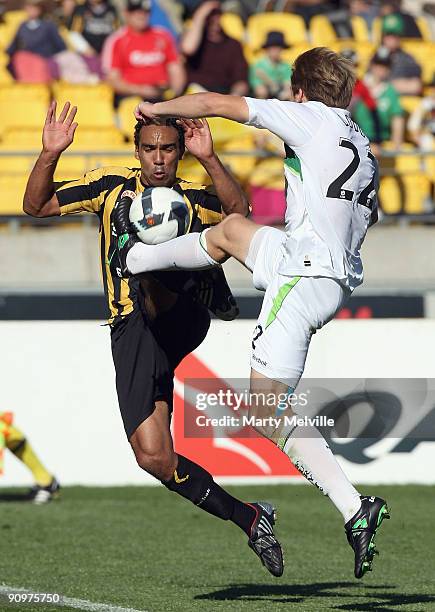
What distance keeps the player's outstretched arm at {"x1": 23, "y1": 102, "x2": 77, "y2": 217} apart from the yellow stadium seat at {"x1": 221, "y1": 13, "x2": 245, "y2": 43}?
10.9 meters

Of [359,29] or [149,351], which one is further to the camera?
[359,29]

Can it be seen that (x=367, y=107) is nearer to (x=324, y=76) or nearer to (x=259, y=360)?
(x=324, y=76)

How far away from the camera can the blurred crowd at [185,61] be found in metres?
15.9

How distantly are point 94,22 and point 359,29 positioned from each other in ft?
13.2

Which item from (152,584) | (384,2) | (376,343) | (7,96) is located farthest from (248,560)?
(384,2)

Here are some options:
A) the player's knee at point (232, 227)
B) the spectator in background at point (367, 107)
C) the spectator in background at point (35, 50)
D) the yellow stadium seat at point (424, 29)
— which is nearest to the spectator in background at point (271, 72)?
the spectator in background at point (367, 107)

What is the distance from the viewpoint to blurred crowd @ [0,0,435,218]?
15898mm

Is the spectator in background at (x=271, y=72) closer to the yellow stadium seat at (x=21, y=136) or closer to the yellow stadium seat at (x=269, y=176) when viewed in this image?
the yellow stadium seat at (x=269, y=176)

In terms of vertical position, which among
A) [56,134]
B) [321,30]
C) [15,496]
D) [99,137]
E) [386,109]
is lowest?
[15,496]

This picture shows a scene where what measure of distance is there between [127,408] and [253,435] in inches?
192

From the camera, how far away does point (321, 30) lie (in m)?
18.2

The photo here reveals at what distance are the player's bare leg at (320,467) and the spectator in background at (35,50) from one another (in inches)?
412

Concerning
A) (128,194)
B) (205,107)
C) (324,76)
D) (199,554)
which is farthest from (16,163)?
(205,107)

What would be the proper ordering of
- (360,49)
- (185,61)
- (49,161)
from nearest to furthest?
1. (49,161)
2. (185,61)
3. (360,49)
